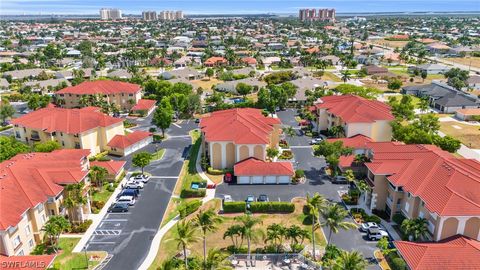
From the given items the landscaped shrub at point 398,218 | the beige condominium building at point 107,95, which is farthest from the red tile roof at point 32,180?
the beige condominium building at point 107,95

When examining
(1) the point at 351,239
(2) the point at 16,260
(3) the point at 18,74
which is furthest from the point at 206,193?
(3) the point at 18,74

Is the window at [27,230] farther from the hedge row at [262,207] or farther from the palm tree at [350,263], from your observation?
the palm tree at [350,263]

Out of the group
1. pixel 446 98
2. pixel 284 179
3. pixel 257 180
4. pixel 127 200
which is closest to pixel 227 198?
pixel 257 180

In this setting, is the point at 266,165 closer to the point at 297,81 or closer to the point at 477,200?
the point at 477,200

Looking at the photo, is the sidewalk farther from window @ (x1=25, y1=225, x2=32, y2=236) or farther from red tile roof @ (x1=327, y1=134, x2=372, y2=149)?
red tile roof @ (x1=327, y1=134, x2=372, y2=149)

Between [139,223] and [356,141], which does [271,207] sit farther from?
[356,141]

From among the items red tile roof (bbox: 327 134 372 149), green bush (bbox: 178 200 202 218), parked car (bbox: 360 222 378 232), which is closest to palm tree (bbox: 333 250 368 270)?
parked car (bbox: 360 222 378 232)
